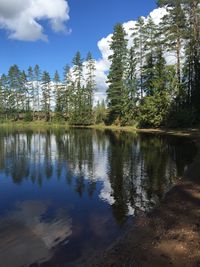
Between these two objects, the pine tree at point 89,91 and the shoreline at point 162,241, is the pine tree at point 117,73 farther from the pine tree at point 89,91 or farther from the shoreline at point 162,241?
the shoreline at point 162,241

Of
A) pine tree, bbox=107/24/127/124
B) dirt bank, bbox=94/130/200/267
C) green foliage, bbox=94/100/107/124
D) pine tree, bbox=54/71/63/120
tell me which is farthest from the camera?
pine tree, bbox=54/71/63/120

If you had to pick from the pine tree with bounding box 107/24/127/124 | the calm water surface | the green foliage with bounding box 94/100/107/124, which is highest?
the pine tree with bounding box 107/24/127/124

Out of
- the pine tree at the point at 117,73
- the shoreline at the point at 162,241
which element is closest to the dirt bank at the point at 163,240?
the shoreline at the point at 162,241

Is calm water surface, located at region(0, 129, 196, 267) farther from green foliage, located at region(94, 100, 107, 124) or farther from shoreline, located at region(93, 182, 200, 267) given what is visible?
green foliage, located at region(94, 100, 107, 124)

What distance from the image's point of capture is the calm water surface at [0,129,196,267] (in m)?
8.33

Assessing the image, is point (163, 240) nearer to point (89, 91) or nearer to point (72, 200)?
point (72, 200)

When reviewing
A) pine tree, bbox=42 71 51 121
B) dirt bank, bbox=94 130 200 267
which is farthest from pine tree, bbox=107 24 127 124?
dirt bank, bbox=94 130 200 267

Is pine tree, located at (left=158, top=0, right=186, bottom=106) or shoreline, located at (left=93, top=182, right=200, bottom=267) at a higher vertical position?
pine tree, located at (left=158, top=0, right=186, bottom=106)

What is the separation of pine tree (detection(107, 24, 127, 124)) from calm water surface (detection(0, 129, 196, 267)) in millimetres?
39002

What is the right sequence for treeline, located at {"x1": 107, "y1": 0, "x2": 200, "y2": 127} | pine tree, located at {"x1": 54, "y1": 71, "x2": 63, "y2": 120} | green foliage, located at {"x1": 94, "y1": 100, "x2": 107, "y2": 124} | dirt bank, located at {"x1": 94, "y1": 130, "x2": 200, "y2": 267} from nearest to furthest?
dirt bank, located at {"x1": 94, "y1": 130, "x2": 200, "y2": 267} < treeline, located at {"x1": 107, "y1": 0, "x2": 200, "y2": 127} < green foliage, located at {"x1": 94, "y1": 100, "x2": 107, "y2": 124} < pine tree, located at {"x1": 54, "y1": 71, "x2": 63, "y2": 120}

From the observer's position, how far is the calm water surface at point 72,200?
833 cm

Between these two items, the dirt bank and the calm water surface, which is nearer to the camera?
the dirt bank

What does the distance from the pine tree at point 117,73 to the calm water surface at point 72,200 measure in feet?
128

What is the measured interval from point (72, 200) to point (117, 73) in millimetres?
54114
